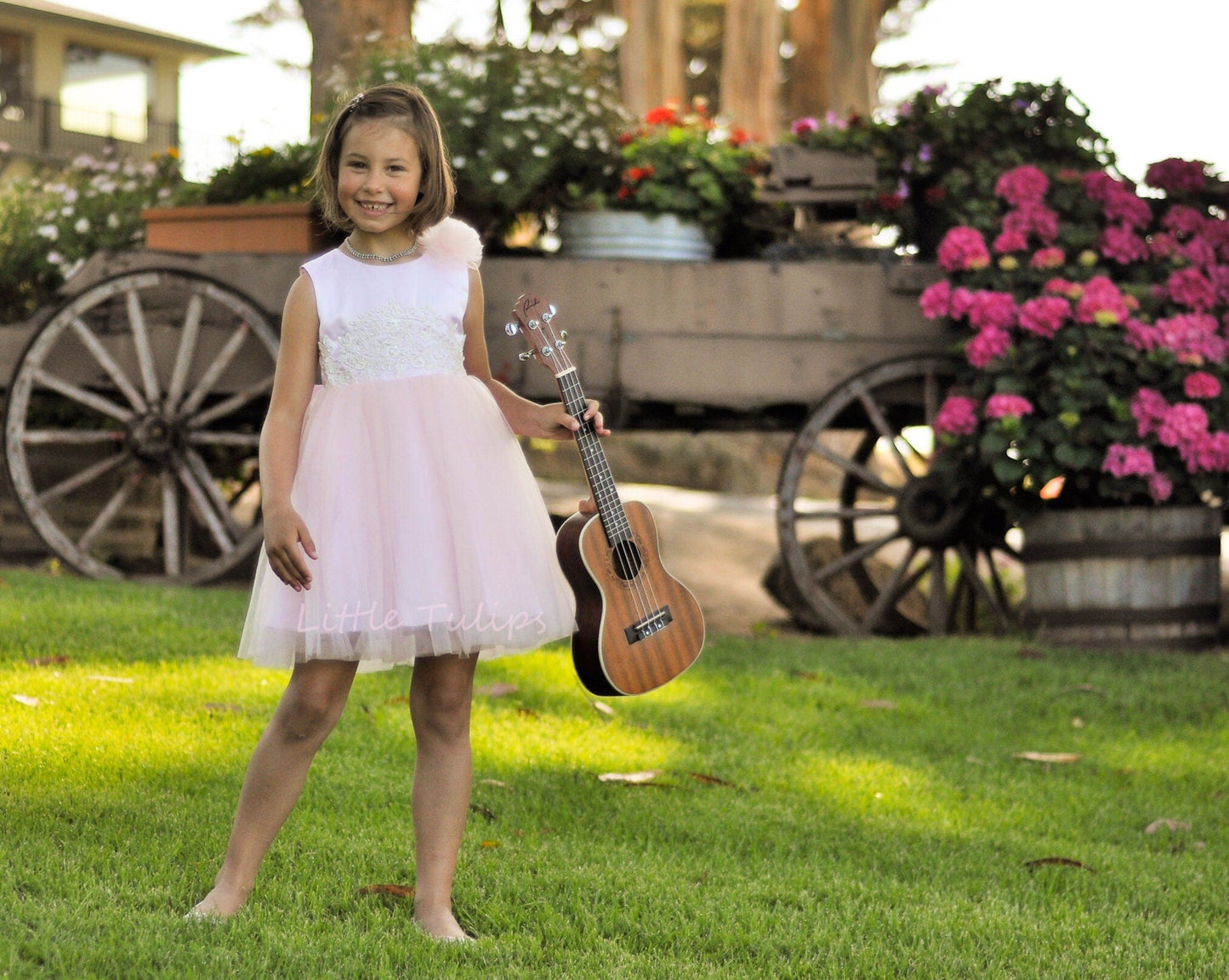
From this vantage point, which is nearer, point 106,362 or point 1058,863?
point 1058,863

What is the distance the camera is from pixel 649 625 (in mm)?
2602

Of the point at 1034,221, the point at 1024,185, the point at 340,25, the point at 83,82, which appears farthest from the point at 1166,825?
the point at 83,82

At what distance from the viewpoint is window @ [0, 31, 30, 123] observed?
1902 centimetres

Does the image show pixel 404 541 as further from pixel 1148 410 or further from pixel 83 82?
pixel 83 82

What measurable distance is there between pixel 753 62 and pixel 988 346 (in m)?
8.76

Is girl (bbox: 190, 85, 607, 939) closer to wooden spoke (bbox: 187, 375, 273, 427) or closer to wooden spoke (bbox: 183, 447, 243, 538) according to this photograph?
wooden spoke (bbox: 187, 375, 273, 427)

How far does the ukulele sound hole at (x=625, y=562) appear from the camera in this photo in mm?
2586

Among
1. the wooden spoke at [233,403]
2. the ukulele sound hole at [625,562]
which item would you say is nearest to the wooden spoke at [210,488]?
the wooden spoke at [233,403]

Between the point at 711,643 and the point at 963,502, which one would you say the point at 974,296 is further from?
the point at 711,643

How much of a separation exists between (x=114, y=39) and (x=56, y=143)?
1921 mm

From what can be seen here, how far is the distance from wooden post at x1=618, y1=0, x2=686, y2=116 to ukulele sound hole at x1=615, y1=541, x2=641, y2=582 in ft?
36.8

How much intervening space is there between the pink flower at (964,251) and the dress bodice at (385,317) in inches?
134

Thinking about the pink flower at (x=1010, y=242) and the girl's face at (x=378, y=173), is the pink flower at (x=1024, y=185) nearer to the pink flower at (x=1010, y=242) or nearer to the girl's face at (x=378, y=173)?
the pink flower at (x=1010, y=242)

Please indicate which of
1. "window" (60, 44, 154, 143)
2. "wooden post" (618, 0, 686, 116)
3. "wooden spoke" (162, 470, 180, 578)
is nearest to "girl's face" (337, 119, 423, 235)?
"wooden spoke" (162, 470, 180, 578)
